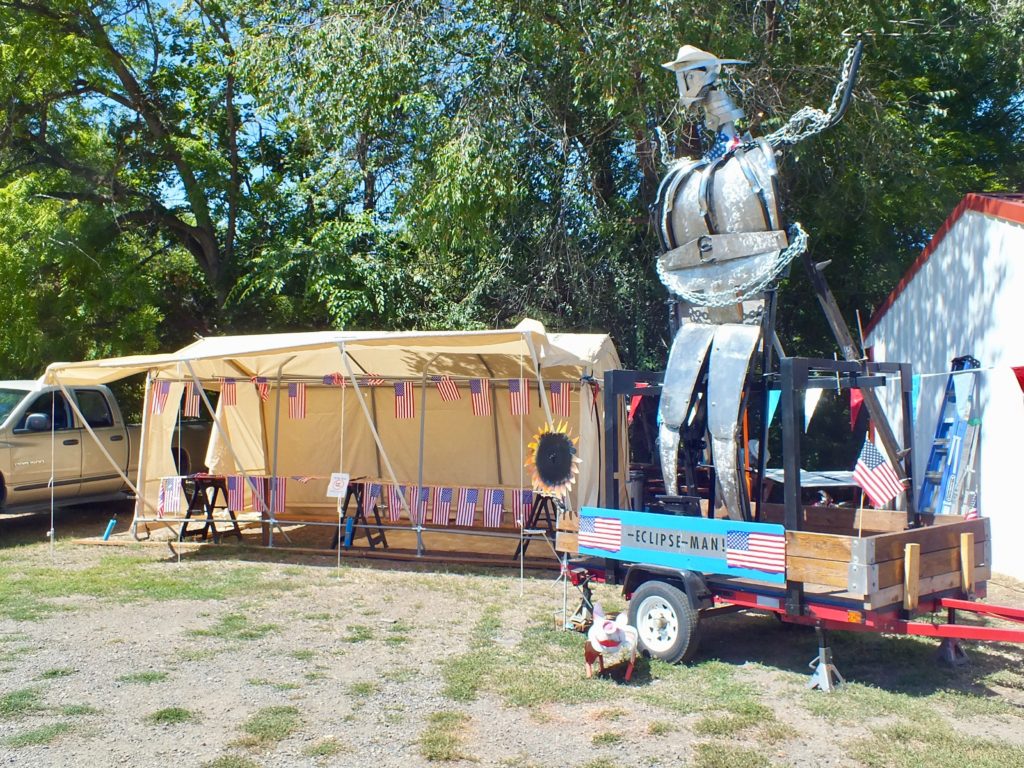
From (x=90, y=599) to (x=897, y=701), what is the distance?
6712 millimetres

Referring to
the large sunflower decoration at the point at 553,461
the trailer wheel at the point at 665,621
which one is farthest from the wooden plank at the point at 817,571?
the large sunflower decoration at the point at 553,461

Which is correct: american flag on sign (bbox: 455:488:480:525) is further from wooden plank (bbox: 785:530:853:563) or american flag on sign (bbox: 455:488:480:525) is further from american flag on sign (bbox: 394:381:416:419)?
wooden plank (bbox: 785:530:853:563)

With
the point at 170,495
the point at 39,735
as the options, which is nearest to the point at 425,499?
the point at 170,495

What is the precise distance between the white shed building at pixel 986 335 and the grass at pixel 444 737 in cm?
609

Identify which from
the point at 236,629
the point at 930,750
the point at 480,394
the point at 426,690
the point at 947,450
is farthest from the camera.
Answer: the point at 480,394

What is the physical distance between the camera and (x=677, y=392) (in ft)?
21.3

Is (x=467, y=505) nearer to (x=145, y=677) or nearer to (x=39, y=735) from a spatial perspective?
(x=145, y=677)

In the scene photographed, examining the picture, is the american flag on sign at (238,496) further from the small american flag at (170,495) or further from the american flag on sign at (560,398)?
the american flag on sign at (560,398)

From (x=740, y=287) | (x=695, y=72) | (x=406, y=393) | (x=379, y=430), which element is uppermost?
(x=695, y=72)

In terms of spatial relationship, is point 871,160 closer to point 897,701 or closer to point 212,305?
point 897,701

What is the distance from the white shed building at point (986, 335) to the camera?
30.2 ft

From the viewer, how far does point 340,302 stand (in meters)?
14.9

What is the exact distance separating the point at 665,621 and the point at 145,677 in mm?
3411

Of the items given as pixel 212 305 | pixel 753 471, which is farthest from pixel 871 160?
pixel 212 305
